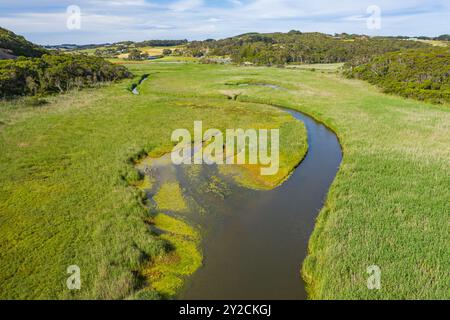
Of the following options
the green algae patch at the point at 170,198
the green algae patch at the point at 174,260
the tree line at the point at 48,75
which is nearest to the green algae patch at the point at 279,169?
the green algae patch at the point at 170,198

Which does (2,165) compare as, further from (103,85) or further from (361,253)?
(103,85)

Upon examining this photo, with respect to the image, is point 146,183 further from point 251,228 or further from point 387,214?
point 387,214

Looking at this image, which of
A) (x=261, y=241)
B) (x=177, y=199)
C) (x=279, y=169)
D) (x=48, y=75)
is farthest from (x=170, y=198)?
(x=48, y=75)

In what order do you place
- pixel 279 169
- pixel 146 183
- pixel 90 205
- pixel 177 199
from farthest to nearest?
pixel 279 169, pixel 146 183, pixel 177 199, pixel 90 205

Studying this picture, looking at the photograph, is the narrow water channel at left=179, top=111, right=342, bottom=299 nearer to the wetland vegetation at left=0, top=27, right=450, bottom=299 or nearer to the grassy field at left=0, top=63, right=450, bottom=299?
the wetland vegetation at left=0, top=27, right=450, bottom=299

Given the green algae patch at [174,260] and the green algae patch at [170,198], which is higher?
the green algae patch at [170,198]

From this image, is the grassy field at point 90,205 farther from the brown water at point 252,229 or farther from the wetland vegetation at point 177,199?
the brown water at point 252,229
